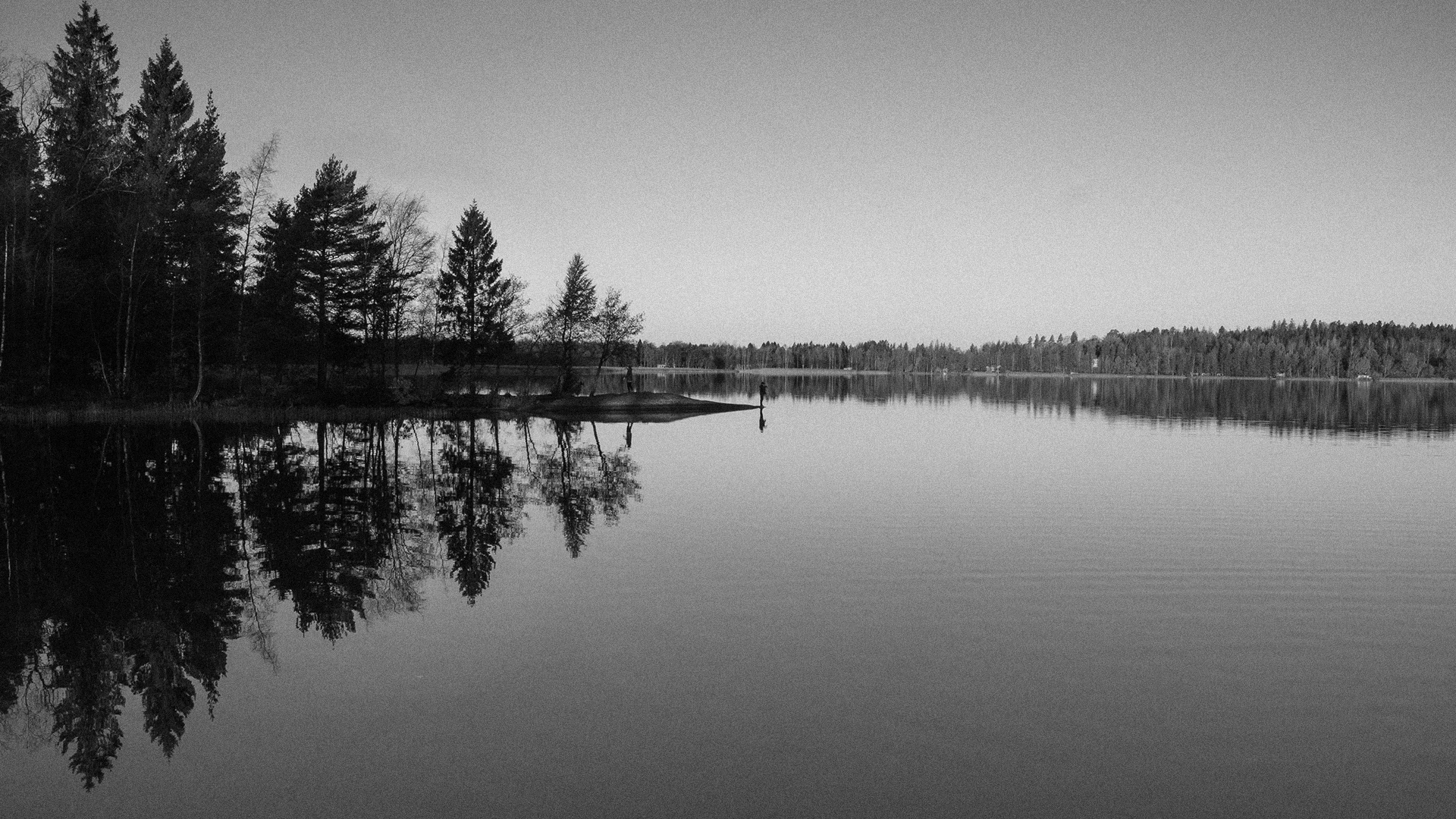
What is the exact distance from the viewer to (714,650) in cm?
941

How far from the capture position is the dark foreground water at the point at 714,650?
254 inches

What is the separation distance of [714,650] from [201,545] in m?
9.33

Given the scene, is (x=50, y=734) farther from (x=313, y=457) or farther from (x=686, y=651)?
(x=313, y=457)

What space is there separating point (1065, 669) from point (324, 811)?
681cm

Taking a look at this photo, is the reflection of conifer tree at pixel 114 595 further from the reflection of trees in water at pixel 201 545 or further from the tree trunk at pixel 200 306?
the tree trunk at pixel 200 306

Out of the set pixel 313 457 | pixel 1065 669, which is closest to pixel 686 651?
pixel 1065 669

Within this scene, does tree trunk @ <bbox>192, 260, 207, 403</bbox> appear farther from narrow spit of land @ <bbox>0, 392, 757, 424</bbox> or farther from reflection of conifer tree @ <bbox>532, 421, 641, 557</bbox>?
reflection of conifer tree @ <bbox>532, 421, 641, 557</bbox>

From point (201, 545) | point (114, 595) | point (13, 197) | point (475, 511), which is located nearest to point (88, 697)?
point (114, 595)

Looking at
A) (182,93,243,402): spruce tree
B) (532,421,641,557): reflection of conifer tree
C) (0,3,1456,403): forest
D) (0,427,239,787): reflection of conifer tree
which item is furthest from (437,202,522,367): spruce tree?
(0,427,239,787): reflection of conifer tree

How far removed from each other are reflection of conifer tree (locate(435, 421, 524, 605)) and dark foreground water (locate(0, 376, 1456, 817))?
0.41 ft

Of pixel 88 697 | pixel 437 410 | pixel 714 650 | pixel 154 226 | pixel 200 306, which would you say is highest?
pixel 154 226

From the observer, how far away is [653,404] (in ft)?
179

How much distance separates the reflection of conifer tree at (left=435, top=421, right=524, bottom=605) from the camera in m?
13.1

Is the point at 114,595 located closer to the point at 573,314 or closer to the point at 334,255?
the point at 334,255
